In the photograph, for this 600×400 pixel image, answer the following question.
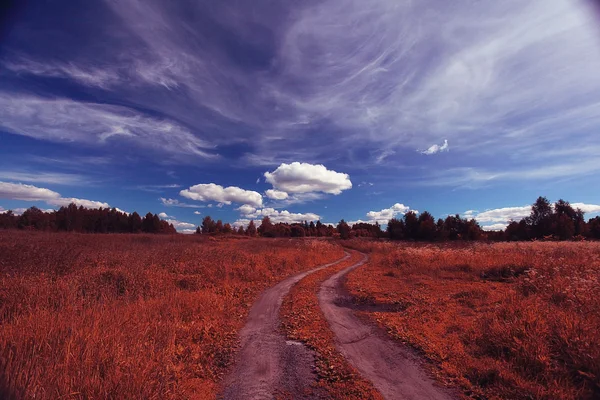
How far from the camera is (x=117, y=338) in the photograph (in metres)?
5.46

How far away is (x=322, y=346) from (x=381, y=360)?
1513 millimetres

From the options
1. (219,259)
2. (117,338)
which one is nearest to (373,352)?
(117,338)

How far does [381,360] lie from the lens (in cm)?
623

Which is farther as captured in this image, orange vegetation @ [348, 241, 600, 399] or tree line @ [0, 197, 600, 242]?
tree line @ [0, 197, 600, 242]

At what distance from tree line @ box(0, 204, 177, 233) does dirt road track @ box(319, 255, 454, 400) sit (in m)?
65.0

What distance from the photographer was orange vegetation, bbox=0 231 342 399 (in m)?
4.01

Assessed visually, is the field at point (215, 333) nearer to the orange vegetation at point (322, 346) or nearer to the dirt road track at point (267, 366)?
the orange vegetation at point (322, 346)

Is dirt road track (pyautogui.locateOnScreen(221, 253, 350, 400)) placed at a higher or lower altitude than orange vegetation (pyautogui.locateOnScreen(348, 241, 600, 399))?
lower

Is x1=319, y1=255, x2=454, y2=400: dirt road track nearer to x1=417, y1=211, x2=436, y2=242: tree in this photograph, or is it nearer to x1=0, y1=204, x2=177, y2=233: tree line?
x1=0, y1=204, x2=177, y2=233: tree line

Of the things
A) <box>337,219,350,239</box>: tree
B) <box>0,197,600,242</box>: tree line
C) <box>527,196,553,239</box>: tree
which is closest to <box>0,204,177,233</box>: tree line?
<box>0,197,600,242</box>: tree line

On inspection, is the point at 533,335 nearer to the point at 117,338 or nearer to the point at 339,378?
the point at 339,378

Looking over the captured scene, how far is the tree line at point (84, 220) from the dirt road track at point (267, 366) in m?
63.8

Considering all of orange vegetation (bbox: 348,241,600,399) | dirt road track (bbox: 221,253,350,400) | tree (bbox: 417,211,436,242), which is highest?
tree (bbox: 417,211,436,242)

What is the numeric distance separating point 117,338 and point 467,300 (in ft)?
40.4
